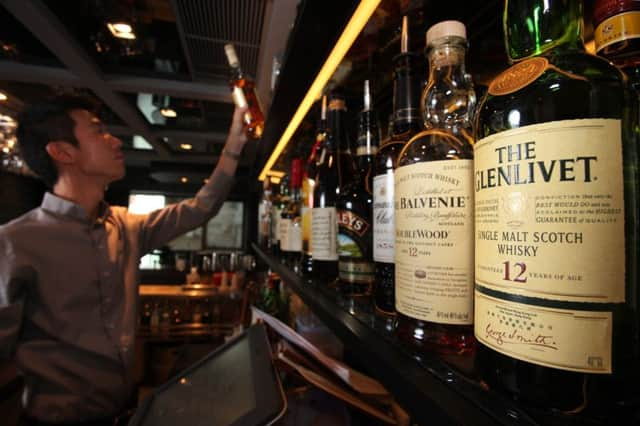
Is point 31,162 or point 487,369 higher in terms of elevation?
point 31,162

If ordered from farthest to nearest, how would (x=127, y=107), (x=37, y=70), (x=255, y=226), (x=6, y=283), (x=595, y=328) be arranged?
(x=255, y=226)
(x=127, y=107)
(x=37, y=70)
(x=6, y=283)
(x=595, y=328)

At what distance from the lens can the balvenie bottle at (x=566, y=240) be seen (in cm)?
20

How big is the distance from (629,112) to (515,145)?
0.22 feet

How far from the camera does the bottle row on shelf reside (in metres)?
0.20

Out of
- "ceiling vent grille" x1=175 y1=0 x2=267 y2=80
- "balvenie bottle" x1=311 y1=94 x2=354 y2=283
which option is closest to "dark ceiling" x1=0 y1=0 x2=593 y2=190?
"ceiling vent grille" x1=175 y1=0 x2=267 y2=80

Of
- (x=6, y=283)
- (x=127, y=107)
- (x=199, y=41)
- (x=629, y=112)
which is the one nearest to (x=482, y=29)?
(x=629, y=112)

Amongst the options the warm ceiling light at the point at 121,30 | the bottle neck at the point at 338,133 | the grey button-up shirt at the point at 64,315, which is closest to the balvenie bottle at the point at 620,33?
the bottle neck at the point at 338,133

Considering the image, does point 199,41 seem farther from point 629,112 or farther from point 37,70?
point 629,112

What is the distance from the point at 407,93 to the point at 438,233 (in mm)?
236

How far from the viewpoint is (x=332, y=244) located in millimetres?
666

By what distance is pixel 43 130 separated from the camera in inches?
59.5

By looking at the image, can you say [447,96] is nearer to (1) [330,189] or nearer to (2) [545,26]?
(2) [545,26]

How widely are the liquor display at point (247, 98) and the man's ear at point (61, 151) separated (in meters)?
0.79
